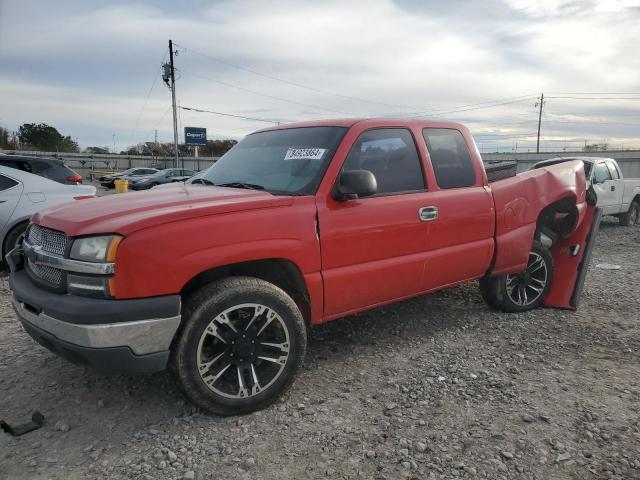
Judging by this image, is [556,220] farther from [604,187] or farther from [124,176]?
[124,176]

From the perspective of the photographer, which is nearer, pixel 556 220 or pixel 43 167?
pixel 556 220

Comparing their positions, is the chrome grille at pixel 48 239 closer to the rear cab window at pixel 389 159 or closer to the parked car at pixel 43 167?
the rear cab window at pixel 389 159

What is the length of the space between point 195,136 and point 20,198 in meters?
35.7

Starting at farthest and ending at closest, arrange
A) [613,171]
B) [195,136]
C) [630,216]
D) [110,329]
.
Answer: [195,136] → [630,216] → [613,171] → [110,329]

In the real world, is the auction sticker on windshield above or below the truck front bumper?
above

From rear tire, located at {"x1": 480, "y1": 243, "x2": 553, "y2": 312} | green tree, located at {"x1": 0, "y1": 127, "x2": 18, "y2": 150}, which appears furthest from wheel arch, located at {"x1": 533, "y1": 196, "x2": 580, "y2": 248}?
green tree, located at {"x1": 0, "y1": 127, "x2": 18, "y2": 150}

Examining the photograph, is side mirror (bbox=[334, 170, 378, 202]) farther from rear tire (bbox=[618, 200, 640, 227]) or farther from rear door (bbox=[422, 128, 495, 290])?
rear tire (bbox=[618, 200, 640, 227])

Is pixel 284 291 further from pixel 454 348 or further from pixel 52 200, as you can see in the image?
pixel 52 200

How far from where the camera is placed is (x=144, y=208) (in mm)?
2871

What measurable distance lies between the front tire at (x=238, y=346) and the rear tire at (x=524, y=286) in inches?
95.1

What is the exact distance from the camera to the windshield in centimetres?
337

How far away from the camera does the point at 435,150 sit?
13.2 feet

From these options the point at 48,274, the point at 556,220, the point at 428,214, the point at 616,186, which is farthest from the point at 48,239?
the point at 616,186

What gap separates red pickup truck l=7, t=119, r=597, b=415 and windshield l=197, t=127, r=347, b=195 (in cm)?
1
